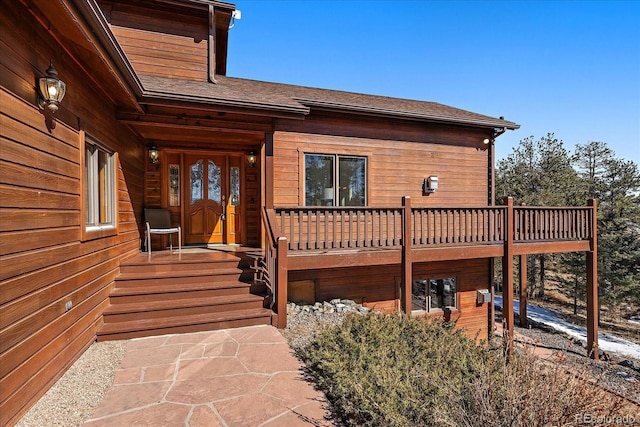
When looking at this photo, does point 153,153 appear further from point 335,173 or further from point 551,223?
point 551,223

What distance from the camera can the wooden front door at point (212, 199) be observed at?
7.01m

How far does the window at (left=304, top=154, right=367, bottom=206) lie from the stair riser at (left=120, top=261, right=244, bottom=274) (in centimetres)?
233

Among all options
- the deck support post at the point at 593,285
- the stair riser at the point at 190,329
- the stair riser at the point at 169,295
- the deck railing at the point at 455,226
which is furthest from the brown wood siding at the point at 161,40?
the deck support post at the point at 593,285

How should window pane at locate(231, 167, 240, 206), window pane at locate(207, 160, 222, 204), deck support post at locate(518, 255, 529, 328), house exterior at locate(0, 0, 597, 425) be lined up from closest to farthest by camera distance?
house exterior at locate(0, 0, 597, 425) < window pane at locate(207, 160, 222, 204) < window pane at locate(231, 167, 240, 206) < deck support post at locate(518, 255, 529, 328)

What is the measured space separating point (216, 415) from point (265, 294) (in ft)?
8.00

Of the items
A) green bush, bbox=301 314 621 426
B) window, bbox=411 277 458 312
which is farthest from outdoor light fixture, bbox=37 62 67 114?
window, bbox=411 277 458 312

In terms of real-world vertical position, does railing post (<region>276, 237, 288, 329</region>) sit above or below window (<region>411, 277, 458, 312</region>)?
above

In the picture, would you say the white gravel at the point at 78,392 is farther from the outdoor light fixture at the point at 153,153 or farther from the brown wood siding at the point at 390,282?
the outdoor light fixture at the point at 153,153

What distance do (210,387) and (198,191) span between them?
5030 mm

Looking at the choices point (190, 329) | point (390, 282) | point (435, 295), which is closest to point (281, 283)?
point (190, 329)

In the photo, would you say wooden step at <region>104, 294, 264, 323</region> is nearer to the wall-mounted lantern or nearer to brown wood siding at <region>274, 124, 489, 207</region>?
brown wood siding at <region>274, 124, 489, 207</region>

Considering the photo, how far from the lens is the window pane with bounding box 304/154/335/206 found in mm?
6613

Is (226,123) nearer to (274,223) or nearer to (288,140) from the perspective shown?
(288,140)

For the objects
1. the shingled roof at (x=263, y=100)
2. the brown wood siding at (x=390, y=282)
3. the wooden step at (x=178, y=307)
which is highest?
the shingled roof at (x=263, y=100)
